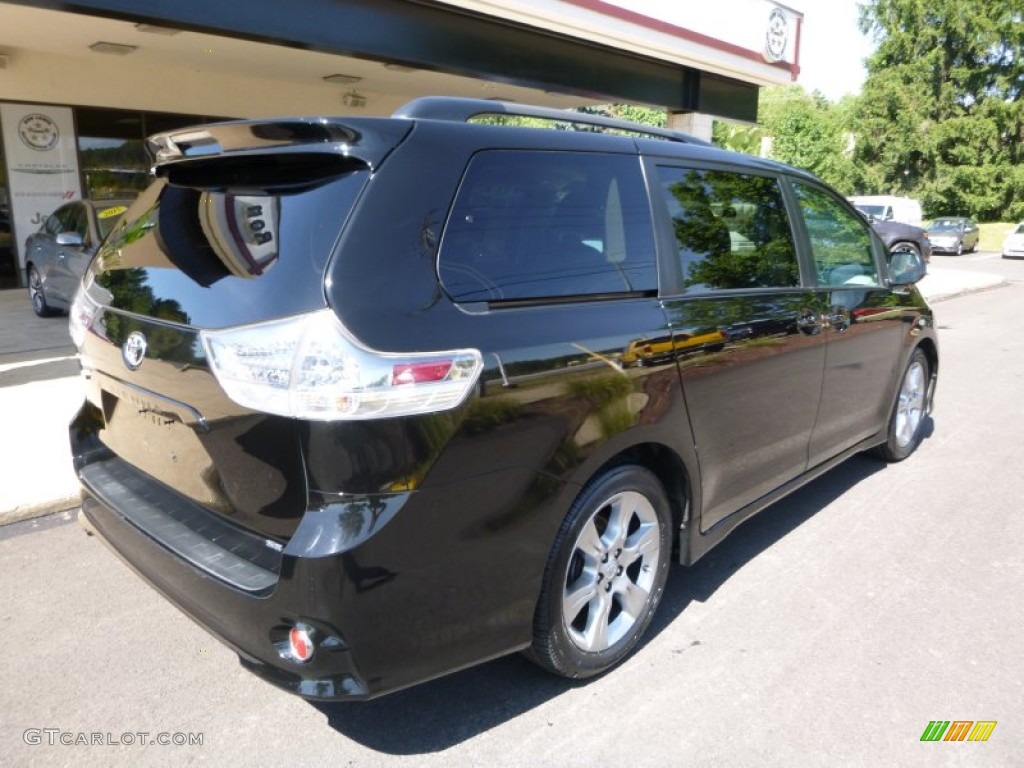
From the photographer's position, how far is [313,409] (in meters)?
2.01

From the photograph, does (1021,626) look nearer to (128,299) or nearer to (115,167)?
(128,299)

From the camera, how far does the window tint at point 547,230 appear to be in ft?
7.68

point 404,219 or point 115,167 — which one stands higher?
point 115,167

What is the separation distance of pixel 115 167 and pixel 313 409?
12.8m

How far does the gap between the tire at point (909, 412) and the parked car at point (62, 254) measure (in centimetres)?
771

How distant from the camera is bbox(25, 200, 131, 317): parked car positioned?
868cm

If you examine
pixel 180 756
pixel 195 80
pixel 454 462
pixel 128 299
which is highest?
pixel 195 80

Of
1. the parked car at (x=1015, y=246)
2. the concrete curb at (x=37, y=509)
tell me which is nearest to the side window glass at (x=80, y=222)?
the concrete curb at (x=37, y=509)

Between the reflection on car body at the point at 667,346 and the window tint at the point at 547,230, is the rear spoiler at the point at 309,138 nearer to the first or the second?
the window tint at the point at 547,230

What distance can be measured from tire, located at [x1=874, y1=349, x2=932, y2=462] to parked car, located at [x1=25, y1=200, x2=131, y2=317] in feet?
25.3

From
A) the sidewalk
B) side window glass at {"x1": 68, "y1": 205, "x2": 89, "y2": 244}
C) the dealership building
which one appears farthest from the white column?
the sidewalk

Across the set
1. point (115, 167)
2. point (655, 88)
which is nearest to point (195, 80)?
point (115, 167)

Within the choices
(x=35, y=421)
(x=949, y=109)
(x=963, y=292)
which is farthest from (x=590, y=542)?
(x=949, y=109)

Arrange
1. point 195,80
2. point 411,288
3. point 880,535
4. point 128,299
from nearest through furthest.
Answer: point 411,288, point 128,299, point 880,535, point 195,80
